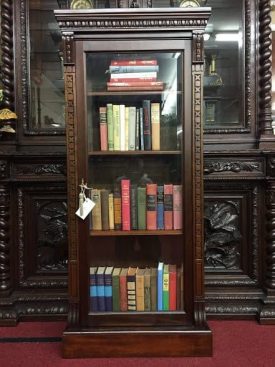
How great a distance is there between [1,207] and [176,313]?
121cm

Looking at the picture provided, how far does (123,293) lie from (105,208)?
1.56 feet

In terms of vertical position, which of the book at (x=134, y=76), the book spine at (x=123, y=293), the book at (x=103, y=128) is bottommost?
the book spine at (x=123, y=293)

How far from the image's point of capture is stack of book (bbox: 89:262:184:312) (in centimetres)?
191

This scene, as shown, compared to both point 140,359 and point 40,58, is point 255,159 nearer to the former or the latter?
point 140,359

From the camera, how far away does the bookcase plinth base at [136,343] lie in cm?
180

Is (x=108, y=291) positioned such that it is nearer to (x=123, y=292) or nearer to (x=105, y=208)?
(x=123, y=292)

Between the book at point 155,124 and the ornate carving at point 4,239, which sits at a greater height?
the book at point 155,124

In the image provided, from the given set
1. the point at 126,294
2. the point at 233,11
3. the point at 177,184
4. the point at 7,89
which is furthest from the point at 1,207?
the point at 233,11

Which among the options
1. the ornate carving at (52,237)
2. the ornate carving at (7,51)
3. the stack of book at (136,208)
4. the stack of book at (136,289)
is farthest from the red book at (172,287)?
the ornate carving at (7,51)

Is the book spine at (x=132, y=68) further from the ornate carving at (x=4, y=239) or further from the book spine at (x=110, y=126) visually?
the ornate carving at (x=4, y=239)

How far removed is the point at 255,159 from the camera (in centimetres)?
222

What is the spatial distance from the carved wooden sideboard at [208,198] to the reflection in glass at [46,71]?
25 millimetres

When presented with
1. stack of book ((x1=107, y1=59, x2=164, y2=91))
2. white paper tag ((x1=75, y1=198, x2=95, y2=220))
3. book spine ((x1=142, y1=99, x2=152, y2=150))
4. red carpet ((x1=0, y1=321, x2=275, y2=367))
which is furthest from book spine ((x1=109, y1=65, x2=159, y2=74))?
red carpet ((x1=0, y1=321, x2=275, y2=367))

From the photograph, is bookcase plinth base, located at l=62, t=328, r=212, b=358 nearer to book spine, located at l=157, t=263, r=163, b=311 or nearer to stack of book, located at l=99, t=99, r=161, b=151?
book spine, located at l=157, t=263, r=163, b=311
